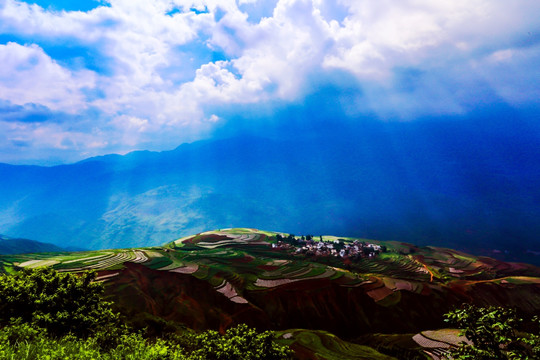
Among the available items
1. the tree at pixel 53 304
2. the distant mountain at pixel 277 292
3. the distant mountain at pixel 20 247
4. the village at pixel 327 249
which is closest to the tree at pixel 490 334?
the tree at pixel 53 304

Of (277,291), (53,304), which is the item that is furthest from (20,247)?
(53,304)

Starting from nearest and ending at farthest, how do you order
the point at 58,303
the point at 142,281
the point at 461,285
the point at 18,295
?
the point at 18,295 < the point at 58,303 < the point at 142,281 < the point at 461,285

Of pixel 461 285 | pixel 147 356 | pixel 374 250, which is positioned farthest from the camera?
pixel 374 250

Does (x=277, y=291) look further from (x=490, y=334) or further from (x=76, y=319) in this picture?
(x=490, y=334)

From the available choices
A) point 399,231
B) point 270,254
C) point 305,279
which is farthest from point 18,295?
point 399,231

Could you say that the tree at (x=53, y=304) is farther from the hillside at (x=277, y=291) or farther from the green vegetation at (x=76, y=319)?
the hillside at (x=277, y=291)

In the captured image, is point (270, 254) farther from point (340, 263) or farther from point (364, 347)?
point (364, 347)
